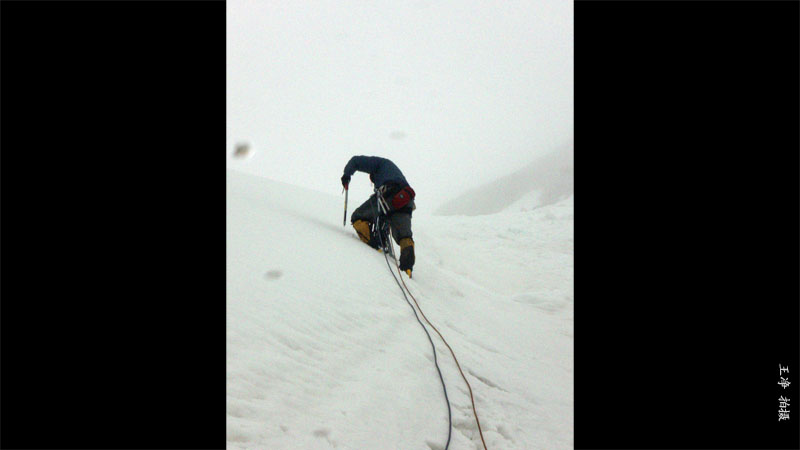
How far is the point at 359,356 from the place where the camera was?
76.2 inches

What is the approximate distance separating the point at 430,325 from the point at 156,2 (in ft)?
7.66

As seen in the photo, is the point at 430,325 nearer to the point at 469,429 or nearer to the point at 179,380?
the point at 469,429

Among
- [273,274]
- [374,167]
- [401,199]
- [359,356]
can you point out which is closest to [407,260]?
[401,199]

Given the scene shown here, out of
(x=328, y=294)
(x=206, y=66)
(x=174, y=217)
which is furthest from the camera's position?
(x=328, y=294)

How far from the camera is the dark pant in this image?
14.3ft

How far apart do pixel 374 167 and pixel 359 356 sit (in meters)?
3.47

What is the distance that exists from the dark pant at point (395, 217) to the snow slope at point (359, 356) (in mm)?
412

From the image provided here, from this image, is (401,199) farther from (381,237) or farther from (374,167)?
(374,167)

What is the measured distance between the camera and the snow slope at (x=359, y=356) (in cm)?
138

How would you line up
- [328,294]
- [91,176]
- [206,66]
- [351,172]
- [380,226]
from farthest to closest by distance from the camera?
[351,172]
[380,226]
[328,294]
[206,66]
[91,176]

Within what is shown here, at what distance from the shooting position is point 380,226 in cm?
454

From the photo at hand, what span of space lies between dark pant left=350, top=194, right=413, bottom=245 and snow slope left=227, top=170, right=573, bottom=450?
41 cm

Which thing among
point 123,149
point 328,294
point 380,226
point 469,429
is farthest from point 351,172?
point 123,149

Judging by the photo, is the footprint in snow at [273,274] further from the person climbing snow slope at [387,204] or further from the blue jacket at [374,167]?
the blue jacket at [374,167]
